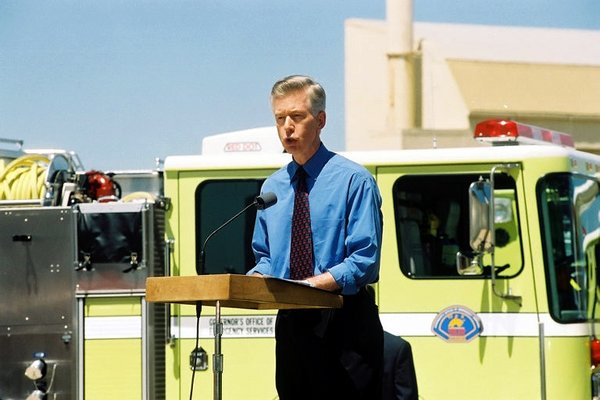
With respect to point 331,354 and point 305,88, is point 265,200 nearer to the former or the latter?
point 305,88

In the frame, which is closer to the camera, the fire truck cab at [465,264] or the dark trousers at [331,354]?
the dark trousers at [331,354]

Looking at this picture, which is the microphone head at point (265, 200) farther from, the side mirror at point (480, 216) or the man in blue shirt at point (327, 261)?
the side mirror at point (480, 216)

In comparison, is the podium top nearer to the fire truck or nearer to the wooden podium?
the wooden podium

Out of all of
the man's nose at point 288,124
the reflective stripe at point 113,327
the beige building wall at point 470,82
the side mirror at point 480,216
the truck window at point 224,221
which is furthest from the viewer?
the beige building wall at point 470,82

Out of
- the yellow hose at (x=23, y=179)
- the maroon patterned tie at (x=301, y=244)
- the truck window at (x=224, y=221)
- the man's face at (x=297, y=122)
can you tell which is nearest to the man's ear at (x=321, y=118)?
the man's face at (x=297, y=122)

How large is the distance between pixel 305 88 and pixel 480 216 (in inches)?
115

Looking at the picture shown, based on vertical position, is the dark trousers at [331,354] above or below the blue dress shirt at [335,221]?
below

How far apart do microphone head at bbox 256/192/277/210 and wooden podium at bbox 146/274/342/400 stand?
0.44 metres

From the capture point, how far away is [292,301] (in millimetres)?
4715

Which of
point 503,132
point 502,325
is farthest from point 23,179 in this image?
point 502,325

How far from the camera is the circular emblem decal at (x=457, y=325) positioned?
8109mm

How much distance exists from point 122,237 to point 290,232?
362 centimetres

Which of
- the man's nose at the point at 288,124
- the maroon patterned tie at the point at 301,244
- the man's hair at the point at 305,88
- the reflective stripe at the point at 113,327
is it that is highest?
the man's hair at the point at 305,88

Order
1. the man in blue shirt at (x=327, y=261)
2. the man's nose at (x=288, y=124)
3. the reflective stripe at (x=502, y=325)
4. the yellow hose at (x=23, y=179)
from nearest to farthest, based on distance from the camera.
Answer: the man in blue shirt at (x=327, y=261), the man's nose at (x=288, y=124), the reflective stripe at (x=502, y=325), the yellow hose at (x=23, y=179)
